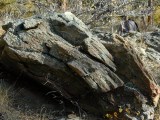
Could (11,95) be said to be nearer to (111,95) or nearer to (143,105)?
(111,95)

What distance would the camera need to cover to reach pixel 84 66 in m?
5.75

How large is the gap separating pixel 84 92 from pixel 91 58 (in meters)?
0.49

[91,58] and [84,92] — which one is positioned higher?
[91,58]

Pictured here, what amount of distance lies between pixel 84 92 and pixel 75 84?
18 centimetres

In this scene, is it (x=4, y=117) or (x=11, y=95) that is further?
(x=11, y=95)

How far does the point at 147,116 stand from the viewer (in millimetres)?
5875

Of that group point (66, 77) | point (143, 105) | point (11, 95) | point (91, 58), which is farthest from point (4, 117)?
point (143, 105)

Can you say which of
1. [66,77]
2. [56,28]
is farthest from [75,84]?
[56,28]

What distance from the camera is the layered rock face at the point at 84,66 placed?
577 centimetres

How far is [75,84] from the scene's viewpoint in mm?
5871

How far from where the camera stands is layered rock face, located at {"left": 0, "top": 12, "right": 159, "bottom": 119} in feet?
18.9

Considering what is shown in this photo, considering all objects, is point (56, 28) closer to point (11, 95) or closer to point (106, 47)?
point (106, 47)

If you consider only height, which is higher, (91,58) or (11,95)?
(91,58)

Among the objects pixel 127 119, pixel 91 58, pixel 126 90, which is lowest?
pixel 127 119
